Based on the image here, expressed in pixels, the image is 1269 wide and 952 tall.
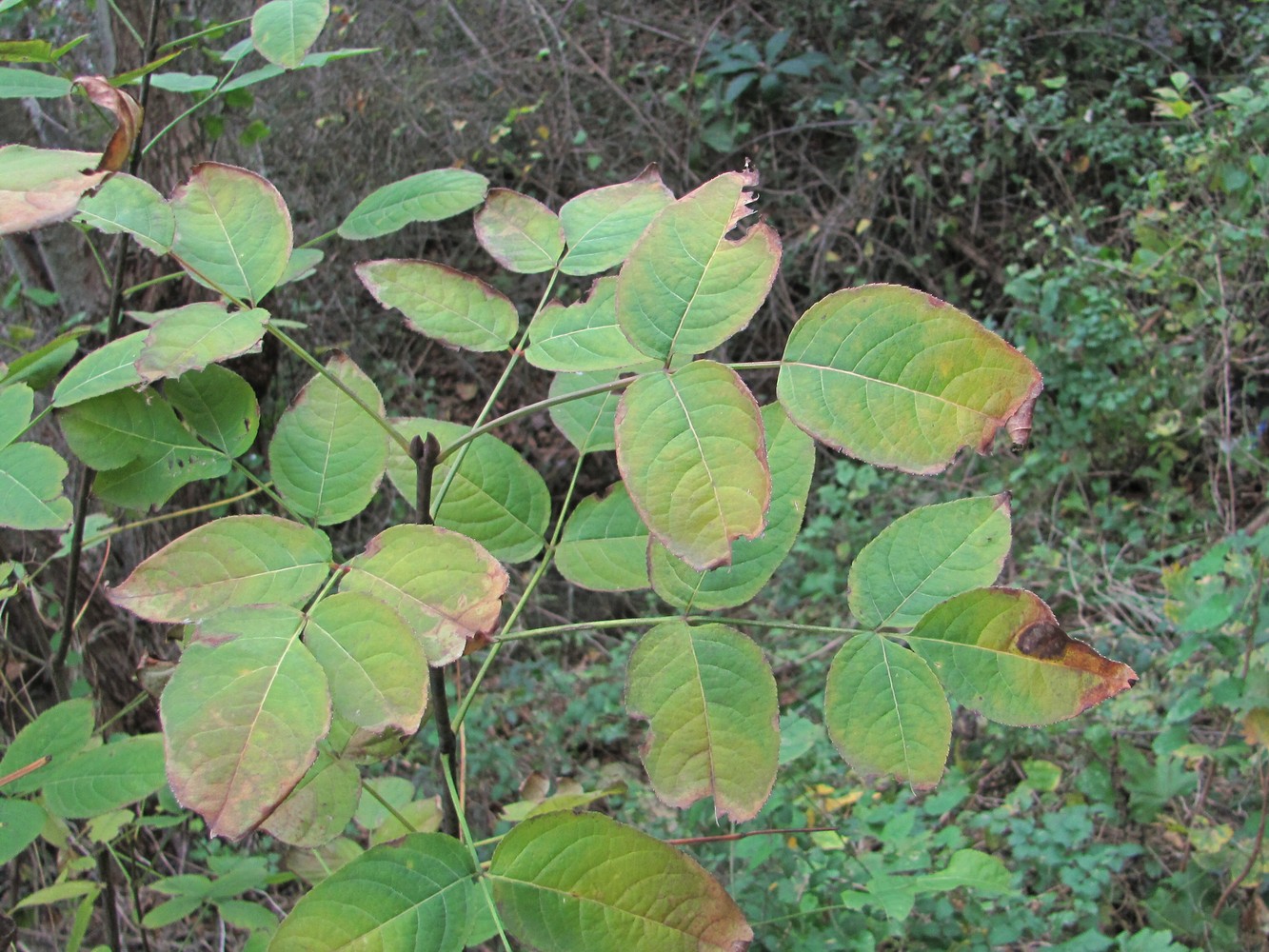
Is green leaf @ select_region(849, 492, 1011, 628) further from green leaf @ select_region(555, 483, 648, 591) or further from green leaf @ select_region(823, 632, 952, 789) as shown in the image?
green leaf @ select_region(555, 483, 648, 591)

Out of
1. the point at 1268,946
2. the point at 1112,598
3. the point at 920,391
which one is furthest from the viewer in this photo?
the point at 1112,598

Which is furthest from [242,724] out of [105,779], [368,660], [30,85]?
[30,85]

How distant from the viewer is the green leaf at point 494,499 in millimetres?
900

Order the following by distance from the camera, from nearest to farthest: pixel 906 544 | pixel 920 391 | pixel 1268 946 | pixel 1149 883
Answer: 1. pixel 920 391
2. pixel 906 544
3. pixel 1268 946
4. pixel 1149 883

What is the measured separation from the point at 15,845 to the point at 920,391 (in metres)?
1.08

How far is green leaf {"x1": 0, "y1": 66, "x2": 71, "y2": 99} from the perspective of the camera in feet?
3.42

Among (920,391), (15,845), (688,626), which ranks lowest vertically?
(15,845)

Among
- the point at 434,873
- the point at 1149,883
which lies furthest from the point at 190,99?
the point at 1149,883

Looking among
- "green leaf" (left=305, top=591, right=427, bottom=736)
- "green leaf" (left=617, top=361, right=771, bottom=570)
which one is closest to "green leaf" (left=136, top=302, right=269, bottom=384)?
"green leaf" (left=305, top=591, right=427, bottom=736)

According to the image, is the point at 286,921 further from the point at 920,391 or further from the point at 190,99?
the point at 190,99

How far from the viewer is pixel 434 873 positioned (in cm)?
74

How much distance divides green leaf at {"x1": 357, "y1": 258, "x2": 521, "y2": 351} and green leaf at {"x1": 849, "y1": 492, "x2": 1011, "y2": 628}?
386mm

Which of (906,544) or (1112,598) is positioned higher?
(906,544)

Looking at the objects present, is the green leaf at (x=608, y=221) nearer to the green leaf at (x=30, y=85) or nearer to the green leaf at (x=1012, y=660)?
the green leaf at (x=1012, y=660)
